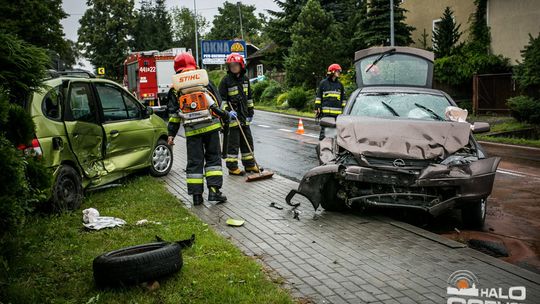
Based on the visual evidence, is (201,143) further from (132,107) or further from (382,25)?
(382,25)

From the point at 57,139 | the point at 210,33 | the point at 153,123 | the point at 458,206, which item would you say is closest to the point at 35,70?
the point at 57,139

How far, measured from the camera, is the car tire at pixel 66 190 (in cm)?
672

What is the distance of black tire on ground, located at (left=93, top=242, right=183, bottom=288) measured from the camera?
4176 mm

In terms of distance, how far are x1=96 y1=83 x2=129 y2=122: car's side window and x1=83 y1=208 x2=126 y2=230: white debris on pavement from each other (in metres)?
2.16

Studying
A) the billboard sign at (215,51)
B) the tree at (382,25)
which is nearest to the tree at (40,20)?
the billboard sign at (215,51)

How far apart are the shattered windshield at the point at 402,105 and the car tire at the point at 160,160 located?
12.3 feet

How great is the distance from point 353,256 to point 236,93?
5.34m

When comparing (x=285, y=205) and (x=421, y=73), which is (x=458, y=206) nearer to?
(x=285, y=205)

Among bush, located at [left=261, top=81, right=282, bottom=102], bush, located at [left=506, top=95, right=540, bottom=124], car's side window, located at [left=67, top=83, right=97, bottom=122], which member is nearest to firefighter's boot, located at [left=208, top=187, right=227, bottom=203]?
car's side window, located at [left=67, top=83, right=97, bottom=122]

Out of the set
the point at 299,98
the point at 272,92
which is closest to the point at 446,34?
the point at 299,98

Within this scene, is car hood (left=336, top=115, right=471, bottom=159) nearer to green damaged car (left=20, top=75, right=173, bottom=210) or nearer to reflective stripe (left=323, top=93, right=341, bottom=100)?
green damaged car (left=20, top=75, right=173, bottom=210)

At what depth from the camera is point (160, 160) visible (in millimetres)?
9719

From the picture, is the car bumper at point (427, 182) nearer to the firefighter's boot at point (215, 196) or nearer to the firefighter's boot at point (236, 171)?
the firefighter's boot at point (215, 196)

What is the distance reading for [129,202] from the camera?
295 inches
